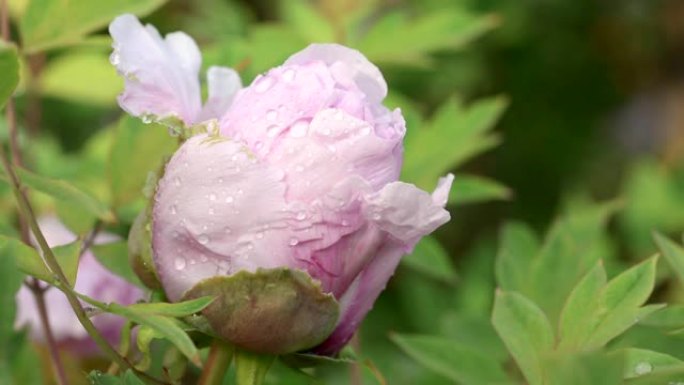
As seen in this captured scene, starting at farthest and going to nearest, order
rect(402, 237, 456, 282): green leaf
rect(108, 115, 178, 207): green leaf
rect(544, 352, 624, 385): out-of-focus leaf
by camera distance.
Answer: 1. rect(402, 237, 456, 282): green leaf
2. rect(108, 115, 178, 207): green leaf
3. rect(544, 352, 624, 385): out-of-focus leaf

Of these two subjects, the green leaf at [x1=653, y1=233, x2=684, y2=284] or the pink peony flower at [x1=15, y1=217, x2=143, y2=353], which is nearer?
the green leaf at [x1=653, y1=233, x2=684, y2=284]

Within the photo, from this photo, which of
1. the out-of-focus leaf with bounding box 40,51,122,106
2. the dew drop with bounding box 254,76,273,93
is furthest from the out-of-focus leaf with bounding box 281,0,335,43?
the dew drop with bounding box 254,76,273,93

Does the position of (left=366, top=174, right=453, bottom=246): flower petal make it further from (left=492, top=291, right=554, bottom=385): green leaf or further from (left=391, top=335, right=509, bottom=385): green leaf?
(left=391, top=335, right=509, bottom=385): green leaf

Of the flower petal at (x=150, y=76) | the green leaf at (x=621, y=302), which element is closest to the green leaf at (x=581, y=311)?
the green leaf at (x=621, y=302)

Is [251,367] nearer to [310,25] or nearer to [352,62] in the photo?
[352,62]

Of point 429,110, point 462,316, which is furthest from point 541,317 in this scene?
point 429,110

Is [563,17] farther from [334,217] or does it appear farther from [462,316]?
[334,217]

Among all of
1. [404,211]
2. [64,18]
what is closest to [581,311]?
[404,211]
